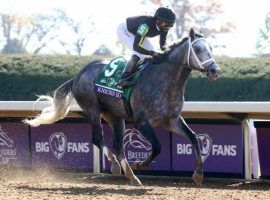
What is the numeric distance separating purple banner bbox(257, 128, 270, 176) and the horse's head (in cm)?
203

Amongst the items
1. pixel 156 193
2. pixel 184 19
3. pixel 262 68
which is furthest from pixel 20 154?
pixel 184 19

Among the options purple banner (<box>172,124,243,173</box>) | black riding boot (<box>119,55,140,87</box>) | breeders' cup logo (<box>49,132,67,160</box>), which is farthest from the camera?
breeders' cup logo (<box>49,132,67,160</box>)

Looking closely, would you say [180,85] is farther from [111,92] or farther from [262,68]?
[262,68]

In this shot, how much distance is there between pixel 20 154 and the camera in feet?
31.3

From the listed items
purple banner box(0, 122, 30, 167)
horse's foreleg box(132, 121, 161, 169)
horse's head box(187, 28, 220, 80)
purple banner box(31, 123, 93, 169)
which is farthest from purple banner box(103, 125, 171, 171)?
horse's head box(187, 28, 220, 80)

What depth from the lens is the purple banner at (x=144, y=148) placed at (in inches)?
346

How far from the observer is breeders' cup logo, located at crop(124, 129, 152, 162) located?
887 centimetres

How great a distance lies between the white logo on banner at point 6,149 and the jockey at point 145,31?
3068 millimetres

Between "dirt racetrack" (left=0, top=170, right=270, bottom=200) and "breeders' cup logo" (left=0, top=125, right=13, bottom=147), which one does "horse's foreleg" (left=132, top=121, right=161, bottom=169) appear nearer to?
"dirt racetrack" (left=0, top=170, right=270, bottom=200)

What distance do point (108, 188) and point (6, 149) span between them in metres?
3.25

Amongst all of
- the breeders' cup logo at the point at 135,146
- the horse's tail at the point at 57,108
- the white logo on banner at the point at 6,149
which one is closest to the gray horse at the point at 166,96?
the horse's tail at the point at 57,108

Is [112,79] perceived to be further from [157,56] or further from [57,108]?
[57,108]

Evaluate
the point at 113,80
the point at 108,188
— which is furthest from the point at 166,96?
the point at 108,188

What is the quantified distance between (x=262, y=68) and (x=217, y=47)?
9.04 m
